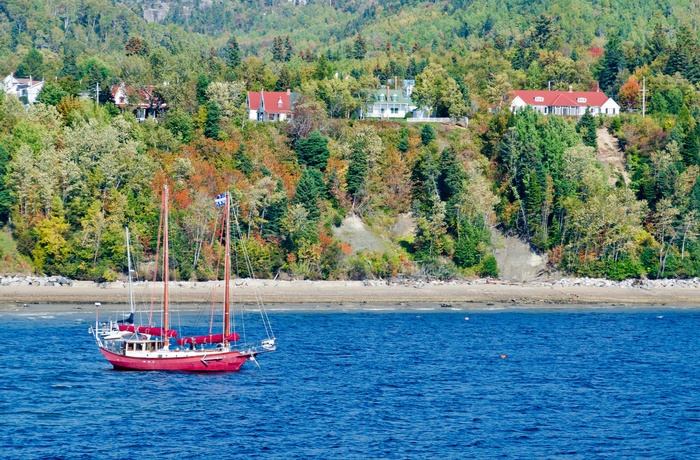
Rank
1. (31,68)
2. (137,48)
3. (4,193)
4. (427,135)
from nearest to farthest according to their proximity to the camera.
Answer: (4,193), (427,135), (31,68), (137,48)

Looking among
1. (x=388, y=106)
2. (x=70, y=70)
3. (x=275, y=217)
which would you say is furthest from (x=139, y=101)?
(x=275, y=217)

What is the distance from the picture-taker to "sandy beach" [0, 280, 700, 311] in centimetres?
9231

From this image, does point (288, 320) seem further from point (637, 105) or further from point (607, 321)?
point (637, 105)

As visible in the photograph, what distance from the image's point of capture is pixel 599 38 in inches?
7495

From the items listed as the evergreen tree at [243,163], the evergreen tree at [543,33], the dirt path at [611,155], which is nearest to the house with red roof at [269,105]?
the evergreen tree at [243,163]

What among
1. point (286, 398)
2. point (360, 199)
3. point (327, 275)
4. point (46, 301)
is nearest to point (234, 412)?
point (286, 398)

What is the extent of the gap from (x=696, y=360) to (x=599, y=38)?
419 feet

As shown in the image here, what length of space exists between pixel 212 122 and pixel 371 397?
66.7 metres

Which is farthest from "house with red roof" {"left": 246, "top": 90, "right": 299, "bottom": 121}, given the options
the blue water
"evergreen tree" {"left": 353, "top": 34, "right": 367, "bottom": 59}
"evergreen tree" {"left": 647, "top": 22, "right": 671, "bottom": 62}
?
"evergreen tree" {"left": 647, "top": 22, "right": 671, "bottom": 62}

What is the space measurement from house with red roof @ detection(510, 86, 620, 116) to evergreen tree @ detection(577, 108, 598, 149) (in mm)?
11434

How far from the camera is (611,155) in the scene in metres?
126

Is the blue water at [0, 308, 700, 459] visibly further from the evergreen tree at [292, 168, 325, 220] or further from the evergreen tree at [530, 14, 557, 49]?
the evergreen tree at [530, 14, 557, 49]

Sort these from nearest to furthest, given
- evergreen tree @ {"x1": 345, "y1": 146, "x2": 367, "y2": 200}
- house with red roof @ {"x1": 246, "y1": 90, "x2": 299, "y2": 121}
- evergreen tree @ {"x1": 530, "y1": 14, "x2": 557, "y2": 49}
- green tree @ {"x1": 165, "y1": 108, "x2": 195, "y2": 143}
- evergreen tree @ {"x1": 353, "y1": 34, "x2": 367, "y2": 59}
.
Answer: evergreen tree @ {"x1": 345, "y1": 146, "x2": 367, "y2": 200} → green tree @ {"x1": 165, "y1": 108, "x2": 195, "y2": 143} → house with red roof @ {"x1": 246, "y1": 90, "x2": 299, "y2": 121} → evergreen tree @ {"x1": 530, "y1": 14, "x2": 557, "y2": 49} → evergreen tree @ {"x1": 353, "y1": 34, "x2": 367, "y2": 59}

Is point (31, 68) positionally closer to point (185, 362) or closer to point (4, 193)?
point (4, 193)
